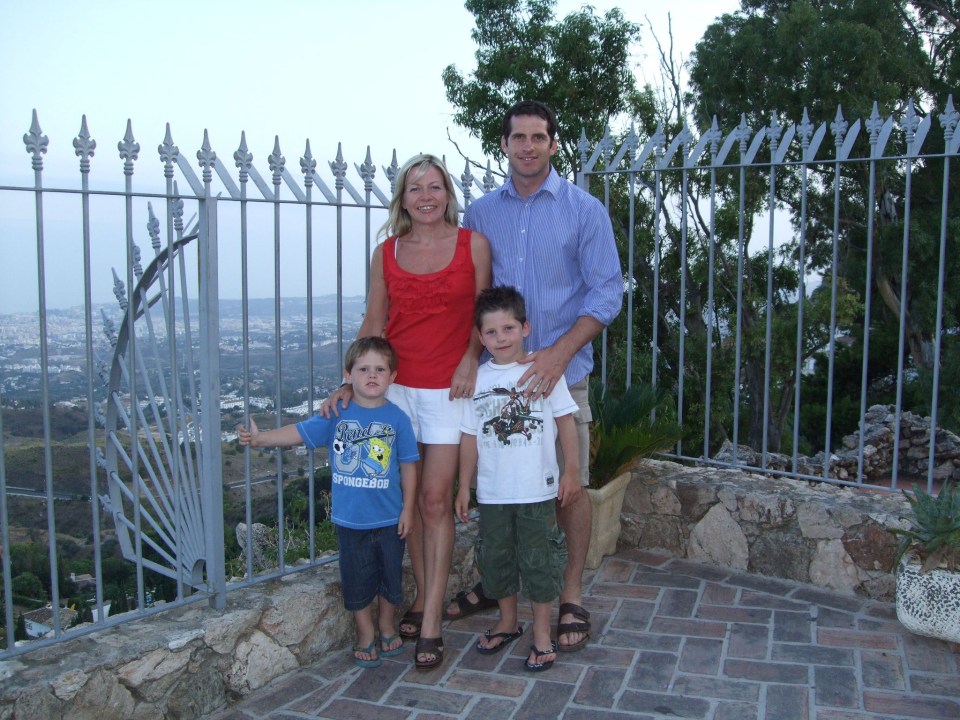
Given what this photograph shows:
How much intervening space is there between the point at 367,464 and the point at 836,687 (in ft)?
5.90

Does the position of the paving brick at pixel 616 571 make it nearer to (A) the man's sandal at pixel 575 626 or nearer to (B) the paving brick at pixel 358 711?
(A) the man's sandal at pixel 575 626

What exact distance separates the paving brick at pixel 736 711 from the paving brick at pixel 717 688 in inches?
1.9

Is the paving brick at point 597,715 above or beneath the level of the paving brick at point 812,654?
beneath

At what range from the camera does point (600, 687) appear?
312cm

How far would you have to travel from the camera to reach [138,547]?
281cm

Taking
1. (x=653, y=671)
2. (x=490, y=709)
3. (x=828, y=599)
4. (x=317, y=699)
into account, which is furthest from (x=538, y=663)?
(x=828, y=599)

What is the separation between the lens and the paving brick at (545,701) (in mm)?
2941

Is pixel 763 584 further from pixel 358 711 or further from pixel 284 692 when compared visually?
pixel 284 692

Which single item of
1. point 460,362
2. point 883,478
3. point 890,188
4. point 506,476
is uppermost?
point 890,188

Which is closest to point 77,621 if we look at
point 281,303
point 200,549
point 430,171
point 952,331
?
point 200,549

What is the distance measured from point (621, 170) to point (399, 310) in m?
1.71

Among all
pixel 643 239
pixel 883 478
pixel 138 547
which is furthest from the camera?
pixel 643 239

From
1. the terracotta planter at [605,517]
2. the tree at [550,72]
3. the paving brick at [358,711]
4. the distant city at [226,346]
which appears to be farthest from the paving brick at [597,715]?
the tree at [550,72]

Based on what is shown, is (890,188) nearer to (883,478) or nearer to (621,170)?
(883,478)
